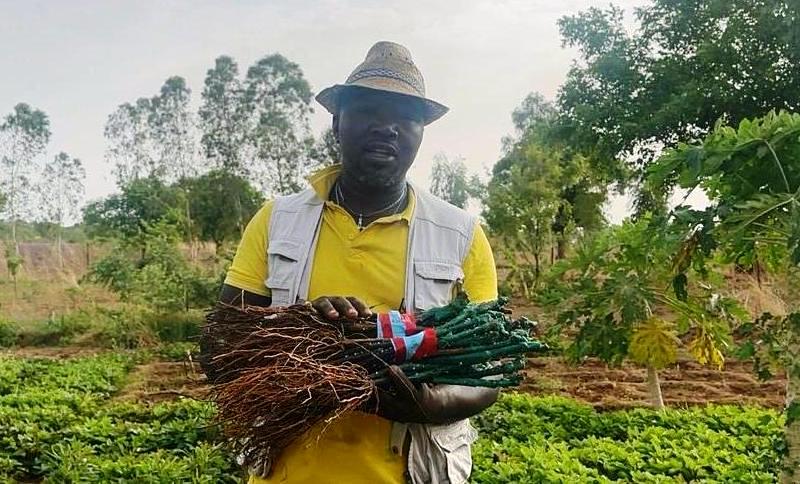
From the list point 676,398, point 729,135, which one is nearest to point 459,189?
point 676,398

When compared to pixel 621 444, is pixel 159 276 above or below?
above

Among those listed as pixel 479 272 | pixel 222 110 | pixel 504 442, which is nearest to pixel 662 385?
pixel 504 442

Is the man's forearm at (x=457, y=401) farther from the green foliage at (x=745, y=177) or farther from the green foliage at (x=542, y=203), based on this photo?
the green foliage at (x=542, y=203)

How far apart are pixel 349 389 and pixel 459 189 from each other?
971 inches

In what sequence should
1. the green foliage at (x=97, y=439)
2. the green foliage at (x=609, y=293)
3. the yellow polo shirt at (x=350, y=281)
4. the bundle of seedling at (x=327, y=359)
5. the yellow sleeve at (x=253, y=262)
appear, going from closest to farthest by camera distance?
the bundle of seedling at (x=327, y=359) < the yellow polo shirt at (x=350, y=281) < the yellow sleeve at (x=253, y=262) < the green foliage at (x=97, y=439) < the green foliage at (x=609, y=293)

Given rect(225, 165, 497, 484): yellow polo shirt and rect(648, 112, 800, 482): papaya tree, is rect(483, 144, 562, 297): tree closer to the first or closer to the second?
rect(648, 112, 800, 482): papaya tree

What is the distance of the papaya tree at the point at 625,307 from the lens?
5715 mm

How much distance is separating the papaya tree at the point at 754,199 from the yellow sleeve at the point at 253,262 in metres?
1.87

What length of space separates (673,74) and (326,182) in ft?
44.2

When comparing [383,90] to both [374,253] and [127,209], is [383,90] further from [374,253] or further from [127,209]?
[127,209]

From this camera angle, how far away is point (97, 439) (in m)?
6.18

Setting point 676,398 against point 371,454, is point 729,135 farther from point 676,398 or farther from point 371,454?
point 676,398

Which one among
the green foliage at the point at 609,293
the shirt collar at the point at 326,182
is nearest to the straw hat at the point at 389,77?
the shirt collar at the point at 326,182

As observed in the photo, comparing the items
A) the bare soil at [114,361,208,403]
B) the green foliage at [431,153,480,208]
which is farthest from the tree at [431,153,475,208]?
the bare soil at [114,361,208,403]
